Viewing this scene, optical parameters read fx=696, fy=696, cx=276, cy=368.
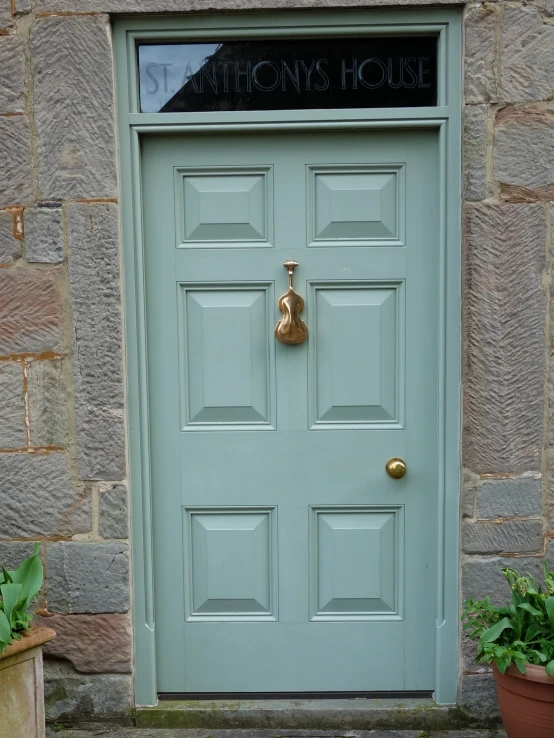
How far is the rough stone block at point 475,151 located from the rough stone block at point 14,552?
206 cm

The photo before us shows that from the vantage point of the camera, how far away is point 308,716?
8.80 feet

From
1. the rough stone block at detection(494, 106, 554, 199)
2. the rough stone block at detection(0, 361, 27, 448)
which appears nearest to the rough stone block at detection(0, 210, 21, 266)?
the rough stone block at detection(0, 361, 27, 448)

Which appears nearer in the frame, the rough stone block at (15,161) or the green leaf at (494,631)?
the green leaf at (494,631)

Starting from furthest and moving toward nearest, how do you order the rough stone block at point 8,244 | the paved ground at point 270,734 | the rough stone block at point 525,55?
the paved ground at point 270,734 → the rough stone block at point 8,244 → the rough stone block at point 525,55

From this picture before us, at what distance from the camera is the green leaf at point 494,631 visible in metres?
2.27

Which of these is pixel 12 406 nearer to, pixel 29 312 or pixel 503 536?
pixel 29 312

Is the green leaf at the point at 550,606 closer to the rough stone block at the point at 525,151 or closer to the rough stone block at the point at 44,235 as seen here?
the rough stone block at the point at 525,151

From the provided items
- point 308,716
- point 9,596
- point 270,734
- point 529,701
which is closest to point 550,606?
point 529,701

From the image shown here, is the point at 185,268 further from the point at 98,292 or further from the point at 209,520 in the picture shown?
the point at 209,520

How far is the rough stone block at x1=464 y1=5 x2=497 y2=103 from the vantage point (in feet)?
7.88

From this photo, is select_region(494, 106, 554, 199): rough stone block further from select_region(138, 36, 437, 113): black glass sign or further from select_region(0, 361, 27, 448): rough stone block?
select_region(0, 361, 27, 448): rough stone block

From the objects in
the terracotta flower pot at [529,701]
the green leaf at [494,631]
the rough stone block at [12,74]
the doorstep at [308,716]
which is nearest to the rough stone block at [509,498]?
the green leaf at [494,631]

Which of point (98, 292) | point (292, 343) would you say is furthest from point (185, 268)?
point (292, 343)

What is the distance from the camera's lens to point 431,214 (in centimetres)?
258
